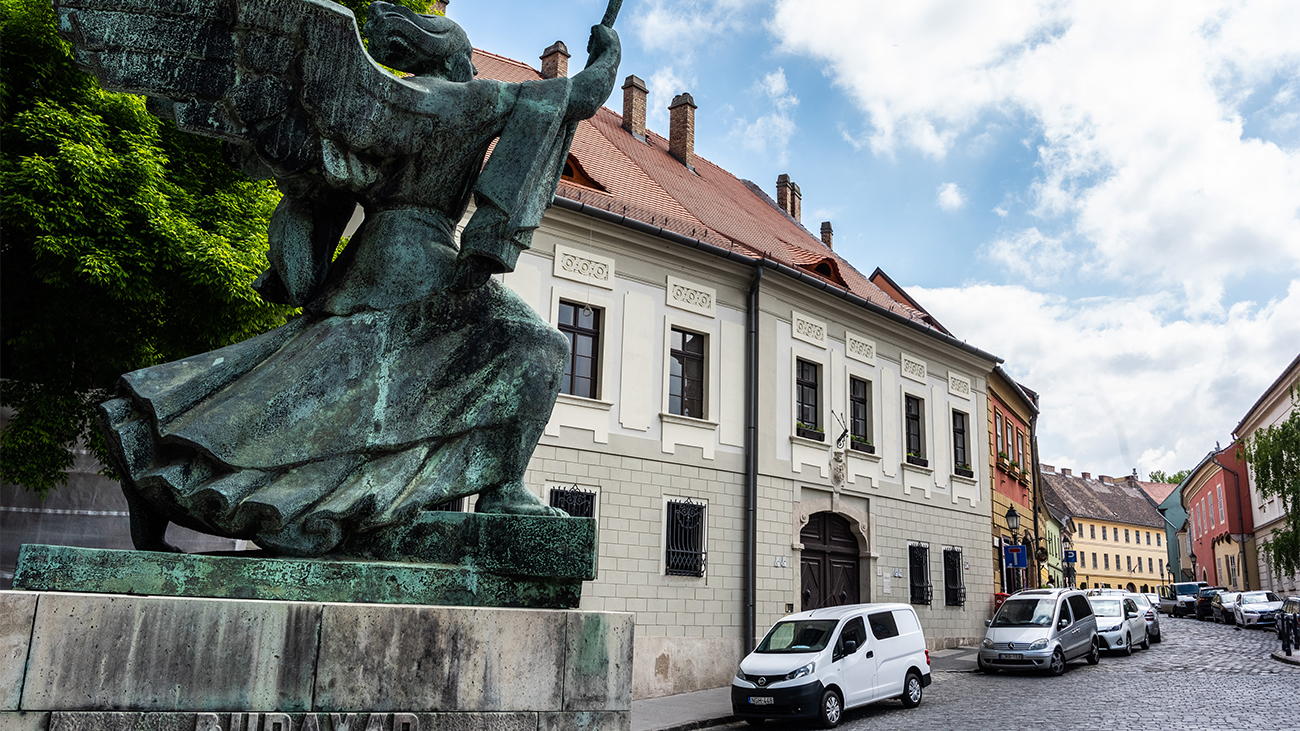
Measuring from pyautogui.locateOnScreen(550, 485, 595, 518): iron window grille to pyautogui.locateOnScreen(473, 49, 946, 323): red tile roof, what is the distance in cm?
509

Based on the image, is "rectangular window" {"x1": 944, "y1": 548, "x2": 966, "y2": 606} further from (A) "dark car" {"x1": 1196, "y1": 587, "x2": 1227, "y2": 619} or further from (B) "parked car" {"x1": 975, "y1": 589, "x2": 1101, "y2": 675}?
(A) "dark car" {"x1": 1196, "y1": 587, "x2": 1227, "y2": 619}

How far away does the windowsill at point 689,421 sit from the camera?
663 inches

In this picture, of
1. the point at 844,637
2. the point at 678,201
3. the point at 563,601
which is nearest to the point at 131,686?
the point at 563,601

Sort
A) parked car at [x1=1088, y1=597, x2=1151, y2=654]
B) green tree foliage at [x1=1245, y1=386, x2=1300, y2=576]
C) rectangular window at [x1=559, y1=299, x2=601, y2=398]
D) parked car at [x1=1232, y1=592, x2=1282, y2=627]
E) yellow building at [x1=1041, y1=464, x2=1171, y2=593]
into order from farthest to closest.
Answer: yellow building at [x1=1041, y1=464, x2=1171, y2=593] < parked car at [x1=1232, y1=592, x2=1282, y2=627] < green tree foliage at [x1=1245, y1=386, x2=1300, y2=576] < parked car at [x1=1088, y1=597, x2=1151, y2=654] < rectangular window at [x1=559, y1=299, x2=601, y2=398]

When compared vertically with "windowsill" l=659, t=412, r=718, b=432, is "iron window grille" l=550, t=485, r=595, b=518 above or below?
below

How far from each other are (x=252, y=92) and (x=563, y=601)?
2.02 meters

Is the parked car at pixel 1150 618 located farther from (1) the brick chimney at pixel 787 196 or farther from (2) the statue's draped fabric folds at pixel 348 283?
(2) the statue's draped fabric folds at pixel 348 283

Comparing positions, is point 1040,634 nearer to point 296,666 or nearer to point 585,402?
point 585,402

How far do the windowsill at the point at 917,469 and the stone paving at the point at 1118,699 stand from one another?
5.32 meters

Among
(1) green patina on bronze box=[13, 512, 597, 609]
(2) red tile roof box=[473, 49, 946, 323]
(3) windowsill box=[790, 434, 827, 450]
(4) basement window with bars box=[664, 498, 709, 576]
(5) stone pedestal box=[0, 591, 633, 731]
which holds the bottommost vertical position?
(5) stone pedestal box=[0, 591, 633, 731]

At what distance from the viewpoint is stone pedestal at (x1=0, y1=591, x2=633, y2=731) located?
7.98 feet

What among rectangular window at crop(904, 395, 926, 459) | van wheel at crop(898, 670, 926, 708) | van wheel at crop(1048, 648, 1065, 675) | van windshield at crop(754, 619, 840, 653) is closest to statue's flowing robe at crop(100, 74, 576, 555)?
van windshield at crop(754, 619, 840, 653)

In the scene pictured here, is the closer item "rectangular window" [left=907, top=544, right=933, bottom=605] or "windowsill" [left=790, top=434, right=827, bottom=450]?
"windowsill" [left=790, top=434, right=827, bottom=450]

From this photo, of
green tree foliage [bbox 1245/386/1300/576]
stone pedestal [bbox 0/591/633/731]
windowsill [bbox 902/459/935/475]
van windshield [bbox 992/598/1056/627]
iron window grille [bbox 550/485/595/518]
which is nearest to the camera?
stone pedestal [bbox 0/591/633/731]
